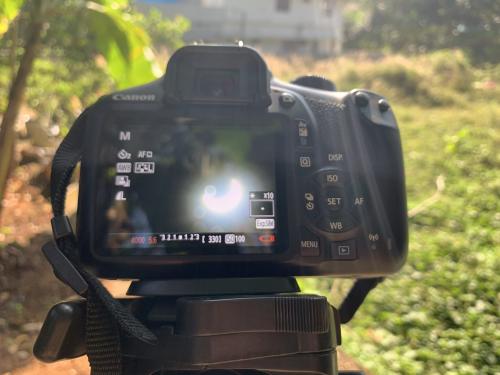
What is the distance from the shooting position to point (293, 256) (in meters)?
0.80

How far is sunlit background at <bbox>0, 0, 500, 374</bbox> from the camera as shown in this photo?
1.98 m

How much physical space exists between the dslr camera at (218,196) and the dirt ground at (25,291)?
617 millimetres

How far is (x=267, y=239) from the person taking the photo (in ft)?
2.67

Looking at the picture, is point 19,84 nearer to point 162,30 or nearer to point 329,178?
point 329,178

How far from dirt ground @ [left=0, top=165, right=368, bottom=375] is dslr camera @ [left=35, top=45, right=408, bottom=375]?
0.62 m

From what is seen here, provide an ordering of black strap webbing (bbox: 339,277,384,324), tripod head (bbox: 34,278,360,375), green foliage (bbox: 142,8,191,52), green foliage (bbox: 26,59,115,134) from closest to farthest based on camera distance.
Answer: tripod head (bbox: 34,278,360,375) → black strap webbing (bbox: 339,277,384,324) → green foliage (bbox: 142,8,191,52) → green foliage (bbox: 26,59,115,134)

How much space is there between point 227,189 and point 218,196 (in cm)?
2

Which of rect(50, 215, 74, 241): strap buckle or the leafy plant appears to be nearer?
rect(50, 215, 74, 241): strap buckle

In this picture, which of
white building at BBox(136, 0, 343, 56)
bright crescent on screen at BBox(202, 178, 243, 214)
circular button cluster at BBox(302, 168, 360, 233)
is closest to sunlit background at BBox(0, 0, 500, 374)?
bright crescent on screen at BBox(202, 178, 243, 214)

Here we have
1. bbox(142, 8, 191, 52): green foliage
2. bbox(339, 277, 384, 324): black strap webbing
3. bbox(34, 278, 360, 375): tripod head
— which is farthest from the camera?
bbox(142, 8, 191, 52): green foliage

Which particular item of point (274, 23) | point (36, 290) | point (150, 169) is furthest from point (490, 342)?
point (274, 23)

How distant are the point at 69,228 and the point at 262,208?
0.98 feet

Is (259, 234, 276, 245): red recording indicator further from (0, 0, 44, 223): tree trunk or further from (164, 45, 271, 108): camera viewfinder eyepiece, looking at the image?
(0, 0, 44, 223): tree trunk

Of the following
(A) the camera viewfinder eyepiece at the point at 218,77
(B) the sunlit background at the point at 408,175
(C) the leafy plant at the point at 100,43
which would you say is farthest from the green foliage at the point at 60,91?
(A) the camera viewfinder eyepiece at the point at 218,77
